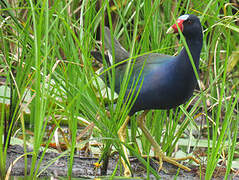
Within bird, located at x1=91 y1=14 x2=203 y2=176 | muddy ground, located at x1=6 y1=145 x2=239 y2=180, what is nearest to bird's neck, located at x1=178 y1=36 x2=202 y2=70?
bird, located at x1=91 y1=14 x2=203 y2=176

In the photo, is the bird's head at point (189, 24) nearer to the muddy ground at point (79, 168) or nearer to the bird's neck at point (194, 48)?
the bird's neck at point (194, 48)

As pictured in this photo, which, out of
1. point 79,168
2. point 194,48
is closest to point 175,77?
point 194,48

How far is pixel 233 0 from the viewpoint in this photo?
4.17 m

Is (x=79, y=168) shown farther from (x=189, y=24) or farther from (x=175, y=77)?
(x=189, y=24)

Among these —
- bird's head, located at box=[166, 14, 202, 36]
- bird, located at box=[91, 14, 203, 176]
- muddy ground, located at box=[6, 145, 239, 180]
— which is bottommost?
muddy ground, located at box=[6, 145, 239, 180]

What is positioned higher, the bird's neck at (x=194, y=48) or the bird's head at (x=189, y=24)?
the bird's head at (x=189, y=24)

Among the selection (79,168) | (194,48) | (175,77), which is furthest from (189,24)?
(79,168)

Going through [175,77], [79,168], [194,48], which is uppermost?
[194,48]

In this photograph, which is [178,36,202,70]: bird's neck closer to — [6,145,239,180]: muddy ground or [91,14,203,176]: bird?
[91,14,203,176]: bird

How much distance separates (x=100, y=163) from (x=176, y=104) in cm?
45

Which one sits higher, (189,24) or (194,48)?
(189,24)

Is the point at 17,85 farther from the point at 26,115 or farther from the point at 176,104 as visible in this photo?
the point at 26,115

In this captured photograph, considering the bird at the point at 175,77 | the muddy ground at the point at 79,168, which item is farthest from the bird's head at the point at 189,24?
the muddy ground at the point at 79,168

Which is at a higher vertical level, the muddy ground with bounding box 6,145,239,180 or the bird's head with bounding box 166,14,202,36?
the bird's head with bounding box 166,14,202,36
